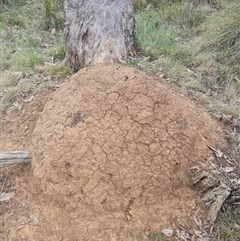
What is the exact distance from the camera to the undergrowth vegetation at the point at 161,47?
368 cm

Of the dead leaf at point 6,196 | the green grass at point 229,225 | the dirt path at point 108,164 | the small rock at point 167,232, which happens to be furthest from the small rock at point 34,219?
the green grass at point 229,225

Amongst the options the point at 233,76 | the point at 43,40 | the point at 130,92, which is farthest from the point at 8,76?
the point at 233,76

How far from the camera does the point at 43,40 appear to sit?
4.77 meters

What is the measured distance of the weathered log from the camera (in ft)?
8.95


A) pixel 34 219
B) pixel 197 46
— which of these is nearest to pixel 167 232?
pixel 34 219

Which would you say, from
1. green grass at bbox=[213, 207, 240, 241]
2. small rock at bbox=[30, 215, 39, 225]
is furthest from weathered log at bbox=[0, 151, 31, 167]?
green grass at bbox=[213, 207, 240, 241]

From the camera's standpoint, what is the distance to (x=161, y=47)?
427 cm

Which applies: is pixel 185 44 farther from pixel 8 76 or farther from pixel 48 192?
pixel 48 192

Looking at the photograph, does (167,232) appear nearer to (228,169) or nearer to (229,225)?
(229,225)

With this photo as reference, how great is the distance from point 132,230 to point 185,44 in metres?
2.62

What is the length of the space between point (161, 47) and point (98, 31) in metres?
0.92

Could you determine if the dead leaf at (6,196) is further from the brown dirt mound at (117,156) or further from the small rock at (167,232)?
the small rock at (167,232)

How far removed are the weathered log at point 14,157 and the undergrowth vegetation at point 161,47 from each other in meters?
0.78

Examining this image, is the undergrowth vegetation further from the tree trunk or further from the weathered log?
the weathered log
